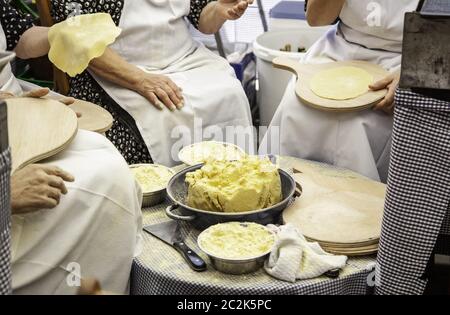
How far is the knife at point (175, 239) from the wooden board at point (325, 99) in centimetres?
90

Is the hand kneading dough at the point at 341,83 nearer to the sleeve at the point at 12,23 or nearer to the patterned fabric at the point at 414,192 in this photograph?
the patterned fabric at the point at 414,192

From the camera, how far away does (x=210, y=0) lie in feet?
11.1

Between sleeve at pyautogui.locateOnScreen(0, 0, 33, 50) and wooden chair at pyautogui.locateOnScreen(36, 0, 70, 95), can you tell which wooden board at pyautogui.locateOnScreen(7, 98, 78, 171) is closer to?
→ sleeve at pyautogui.locateOnScreen(0, 0, 33, 50)

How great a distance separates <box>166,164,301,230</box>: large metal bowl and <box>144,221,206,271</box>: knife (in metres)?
0.05

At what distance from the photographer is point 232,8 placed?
10.3ft

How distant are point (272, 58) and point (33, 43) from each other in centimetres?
164

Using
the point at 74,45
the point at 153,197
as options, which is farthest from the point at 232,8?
the point at 153,197

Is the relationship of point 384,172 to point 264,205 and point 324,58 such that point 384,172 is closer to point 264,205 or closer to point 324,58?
point 324,58

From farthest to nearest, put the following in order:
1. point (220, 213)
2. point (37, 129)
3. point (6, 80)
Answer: point (6, 80)
point (220, 213)
point (37, 129)

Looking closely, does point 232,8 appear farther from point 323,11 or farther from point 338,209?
point 338,209

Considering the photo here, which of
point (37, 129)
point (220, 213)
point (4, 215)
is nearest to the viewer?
point (4, 215)

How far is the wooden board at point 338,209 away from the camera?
205cm
